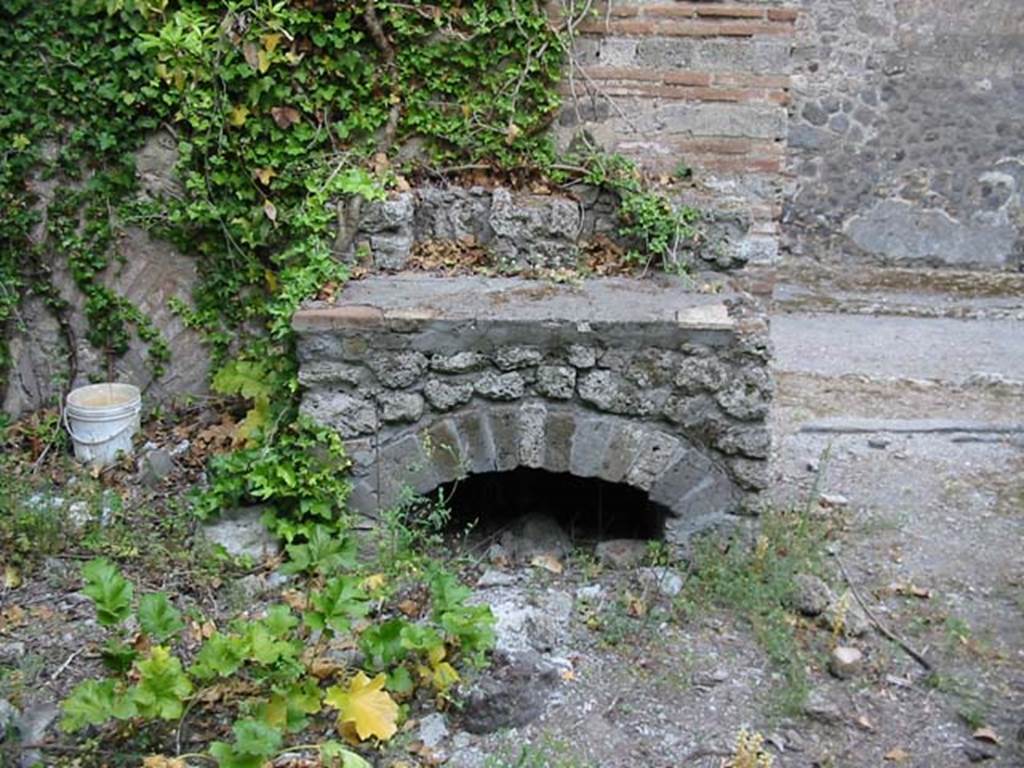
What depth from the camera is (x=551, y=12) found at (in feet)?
15.5

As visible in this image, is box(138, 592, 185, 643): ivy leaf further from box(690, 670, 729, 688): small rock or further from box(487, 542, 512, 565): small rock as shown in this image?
box(690, 670, 729, 688): small rock

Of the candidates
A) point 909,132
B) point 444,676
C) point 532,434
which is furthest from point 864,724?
point 909,132

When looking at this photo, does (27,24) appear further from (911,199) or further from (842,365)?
(911,199)

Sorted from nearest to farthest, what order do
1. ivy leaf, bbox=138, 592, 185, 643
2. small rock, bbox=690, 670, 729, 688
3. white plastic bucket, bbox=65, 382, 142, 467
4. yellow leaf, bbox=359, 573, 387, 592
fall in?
1. ivy leaf, bbox=138, 592, 185, 643
2. small rock, bbox=690, 670, 729, 688
3. yellow leaf, bbox=359, 573, 387, 592
4. white plastic bucket, bbox=65, 382, 142, 467

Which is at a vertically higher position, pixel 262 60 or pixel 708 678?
pixel 262 60

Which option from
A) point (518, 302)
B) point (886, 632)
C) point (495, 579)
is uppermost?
point (518, 302)

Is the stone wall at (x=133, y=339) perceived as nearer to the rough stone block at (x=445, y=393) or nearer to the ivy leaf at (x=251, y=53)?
the ivy leaf at (x=251, y=53)

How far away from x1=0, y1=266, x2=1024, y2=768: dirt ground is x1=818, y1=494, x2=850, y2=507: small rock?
0.04ft

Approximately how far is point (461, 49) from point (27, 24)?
76.2 inches

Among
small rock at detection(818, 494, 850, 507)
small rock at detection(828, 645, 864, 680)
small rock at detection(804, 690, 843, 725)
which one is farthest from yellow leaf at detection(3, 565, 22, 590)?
small rock at detection(818, 494, 850, 507)

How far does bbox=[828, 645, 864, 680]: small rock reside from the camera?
367 centimetres

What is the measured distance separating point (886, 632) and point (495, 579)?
1.48m

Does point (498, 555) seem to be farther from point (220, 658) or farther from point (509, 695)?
point (220, 658)

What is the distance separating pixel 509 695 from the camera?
330 centimetres
